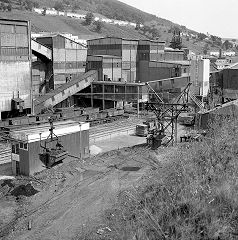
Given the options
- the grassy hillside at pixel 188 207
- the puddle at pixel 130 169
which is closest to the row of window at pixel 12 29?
the puddle at pixel 130 169

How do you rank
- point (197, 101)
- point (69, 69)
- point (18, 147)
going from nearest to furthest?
1. point (18, 147)
2. point (197, 101)
3. point (69, 69)

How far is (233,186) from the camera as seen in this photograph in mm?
6496

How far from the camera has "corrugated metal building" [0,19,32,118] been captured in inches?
898

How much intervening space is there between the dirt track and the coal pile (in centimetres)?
20

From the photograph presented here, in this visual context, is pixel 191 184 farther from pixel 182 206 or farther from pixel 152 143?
pixel 152 143

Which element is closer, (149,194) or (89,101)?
(149,194)

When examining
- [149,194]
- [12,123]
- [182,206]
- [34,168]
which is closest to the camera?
[182,206]

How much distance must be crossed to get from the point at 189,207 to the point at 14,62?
1944cm

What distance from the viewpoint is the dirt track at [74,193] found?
8828 mm

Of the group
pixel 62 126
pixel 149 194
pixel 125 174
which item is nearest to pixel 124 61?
pixel 62 126

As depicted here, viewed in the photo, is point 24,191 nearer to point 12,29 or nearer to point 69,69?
point 12,29

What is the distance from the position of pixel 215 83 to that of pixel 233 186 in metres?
26.4

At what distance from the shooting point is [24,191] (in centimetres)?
1166

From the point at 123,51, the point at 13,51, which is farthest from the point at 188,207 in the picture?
the point at 123,51
